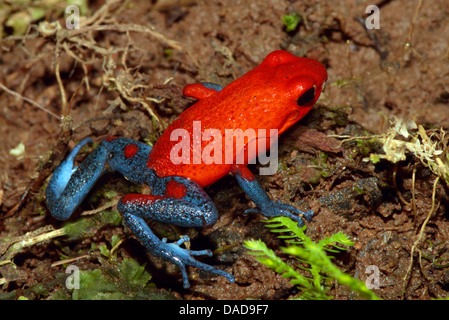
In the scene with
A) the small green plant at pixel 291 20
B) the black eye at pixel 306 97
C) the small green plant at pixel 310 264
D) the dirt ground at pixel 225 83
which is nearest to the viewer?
the small green plant at pixel 310 264

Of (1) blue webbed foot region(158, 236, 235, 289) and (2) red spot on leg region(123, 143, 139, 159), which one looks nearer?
(1) blue webbed foot region(158, 236, 235, 289)

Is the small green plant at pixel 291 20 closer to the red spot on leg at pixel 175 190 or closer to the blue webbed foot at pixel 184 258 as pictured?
the red spot on leg at pixel 175 190

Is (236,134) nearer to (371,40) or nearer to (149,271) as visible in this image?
(149,271)

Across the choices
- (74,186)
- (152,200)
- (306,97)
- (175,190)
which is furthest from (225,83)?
(74,186)

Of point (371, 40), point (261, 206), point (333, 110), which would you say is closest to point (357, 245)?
Answer: point (261, 206)

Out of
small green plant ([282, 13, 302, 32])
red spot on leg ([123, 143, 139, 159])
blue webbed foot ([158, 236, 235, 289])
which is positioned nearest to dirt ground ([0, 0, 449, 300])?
small green plant ([282, 13, 302, 32])

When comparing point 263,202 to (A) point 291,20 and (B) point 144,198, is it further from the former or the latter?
(A) point 291,20

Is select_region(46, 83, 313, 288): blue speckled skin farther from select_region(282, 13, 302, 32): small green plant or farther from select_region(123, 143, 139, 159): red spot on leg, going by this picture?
select_region(282, 13, 302, 32): small green plant

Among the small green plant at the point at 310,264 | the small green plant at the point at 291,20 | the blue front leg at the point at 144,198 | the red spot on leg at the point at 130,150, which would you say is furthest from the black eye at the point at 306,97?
the red spot on leg at the point at 130,150
